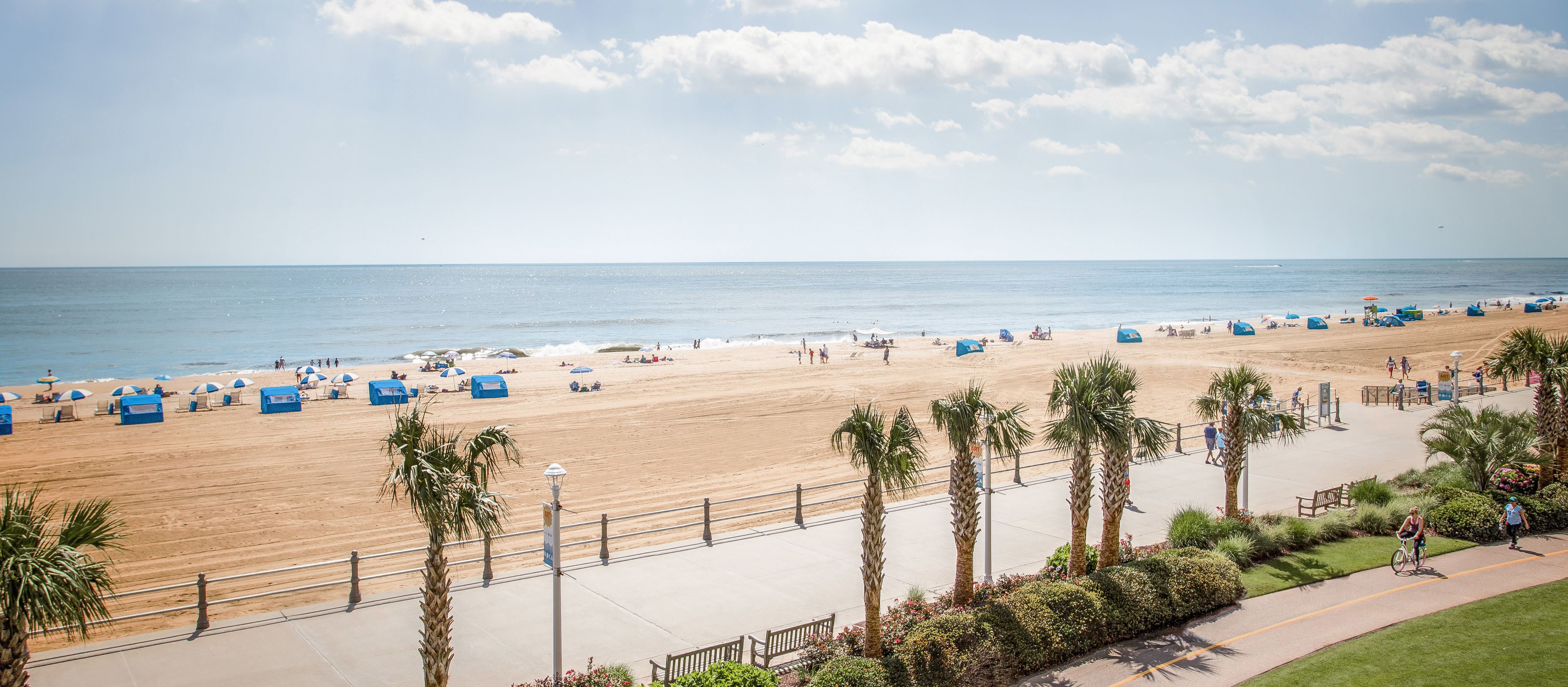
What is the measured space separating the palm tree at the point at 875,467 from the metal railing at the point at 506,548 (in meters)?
1.85

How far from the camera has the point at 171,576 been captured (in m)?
16.6

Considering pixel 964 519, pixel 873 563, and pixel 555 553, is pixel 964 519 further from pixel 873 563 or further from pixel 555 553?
pixel 555 553

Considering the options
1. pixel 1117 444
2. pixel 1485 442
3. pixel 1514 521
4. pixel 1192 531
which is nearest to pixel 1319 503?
pixel 1485 442

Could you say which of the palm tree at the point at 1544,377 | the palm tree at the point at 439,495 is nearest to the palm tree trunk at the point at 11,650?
the palm tree at the point at 439,495

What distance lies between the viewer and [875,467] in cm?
1023

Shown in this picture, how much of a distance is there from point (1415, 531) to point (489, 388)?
3654 centimetres

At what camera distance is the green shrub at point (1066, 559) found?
46.1 ft

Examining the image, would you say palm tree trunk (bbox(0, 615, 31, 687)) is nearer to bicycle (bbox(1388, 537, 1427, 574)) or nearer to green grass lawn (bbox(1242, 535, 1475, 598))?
green grass lawn (bbox(1242, 535, 1475, 598))

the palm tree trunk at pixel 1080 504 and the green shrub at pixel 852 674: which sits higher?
the palm tree trunk at pixel 1080 504

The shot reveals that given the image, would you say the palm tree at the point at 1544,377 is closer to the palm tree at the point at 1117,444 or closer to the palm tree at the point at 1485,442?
the palm tree at the point at 1485,442

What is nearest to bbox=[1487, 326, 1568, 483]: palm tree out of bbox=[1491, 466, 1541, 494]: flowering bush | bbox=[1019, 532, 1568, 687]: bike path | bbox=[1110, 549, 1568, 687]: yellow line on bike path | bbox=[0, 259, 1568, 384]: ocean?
bbox=[1491, 466, 1541, 494]: flowering bush

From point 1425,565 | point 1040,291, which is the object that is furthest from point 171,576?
point 1040,291

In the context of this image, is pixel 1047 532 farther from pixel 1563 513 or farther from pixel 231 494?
pixel 231 494

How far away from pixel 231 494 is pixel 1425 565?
2696cm
